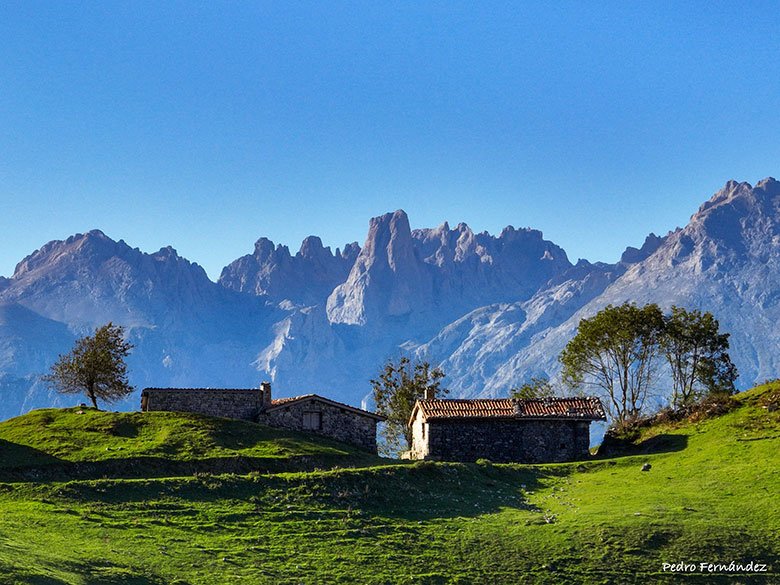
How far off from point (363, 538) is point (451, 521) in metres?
5.27

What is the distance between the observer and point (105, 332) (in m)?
85.6

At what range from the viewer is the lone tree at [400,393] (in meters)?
97.4

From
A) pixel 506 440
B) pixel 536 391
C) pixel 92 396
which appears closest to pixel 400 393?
pixel 536 391

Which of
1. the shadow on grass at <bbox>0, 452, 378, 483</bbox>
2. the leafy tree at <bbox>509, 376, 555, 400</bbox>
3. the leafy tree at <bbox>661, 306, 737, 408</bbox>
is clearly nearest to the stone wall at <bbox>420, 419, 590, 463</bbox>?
the shadow on grass at <bbox>0, 452, 378, 483</bbox>

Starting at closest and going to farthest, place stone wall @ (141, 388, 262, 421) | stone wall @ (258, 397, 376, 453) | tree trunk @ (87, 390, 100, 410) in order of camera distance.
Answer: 1. stone wall @ (258, 397, 376, 453)
2. stone wall @ (141, 388, 262, 421)
3. tree trunk @ (87, 390, 100, 410)

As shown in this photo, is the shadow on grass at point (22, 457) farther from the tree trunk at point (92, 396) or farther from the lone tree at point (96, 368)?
the lone tree at point (96, 368)

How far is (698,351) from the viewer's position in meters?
90.1

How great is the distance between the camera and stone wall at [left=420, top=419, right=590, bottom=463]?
71.2 m

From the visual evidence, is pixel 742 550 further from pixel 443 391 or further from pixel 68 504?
pixel 443 391

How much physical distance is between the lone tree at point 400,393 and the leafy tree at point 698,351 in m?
22.0

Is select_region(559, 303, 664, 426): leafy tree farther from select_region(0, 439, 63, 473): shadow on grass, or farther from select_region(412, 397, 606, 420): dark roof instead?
select_region(0, 439, 63, 473): shadow on grass

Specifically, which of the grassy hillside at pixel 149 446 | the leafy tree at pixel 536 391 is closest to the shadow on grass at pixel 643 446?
the grassy hillside at pixel 149 446
